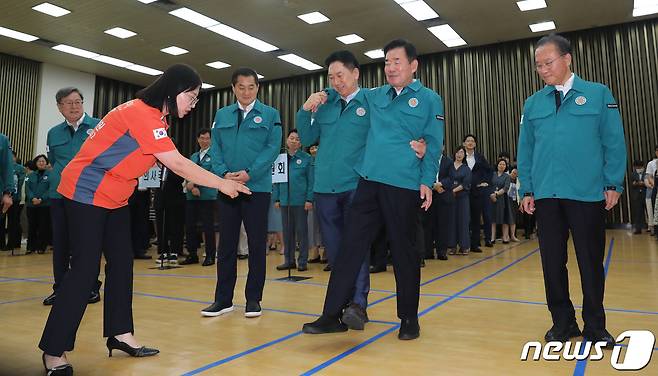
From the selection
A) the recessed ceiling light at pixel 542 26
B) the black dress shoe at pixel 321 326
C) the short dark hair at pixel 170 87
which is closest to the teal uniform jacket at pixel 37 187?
the short dark hair at pixel 170 87

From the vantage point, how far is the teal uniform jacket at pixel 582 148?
211 cm

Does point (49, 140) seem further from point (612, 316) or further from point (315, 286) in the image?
point (612, 316)

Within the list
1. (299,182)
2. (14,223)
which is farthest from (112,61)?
(299,182)

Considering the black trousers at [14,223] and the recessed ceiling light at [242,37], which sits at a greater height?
the recessed ceiling light at [242,37]

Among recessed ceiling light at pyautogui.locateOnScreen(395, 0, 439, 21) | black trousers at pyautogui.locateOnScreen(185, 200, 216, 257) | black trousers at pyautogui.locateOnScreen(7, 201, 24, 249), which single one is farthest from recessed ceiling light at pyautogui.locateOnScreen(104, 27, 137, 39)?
black trousers at pyautogui.locateOnScreen(185, 200, 216, 257)

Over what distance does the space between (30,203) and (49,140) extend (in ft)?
18.2

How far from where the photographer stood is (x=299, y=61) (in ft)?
41.4

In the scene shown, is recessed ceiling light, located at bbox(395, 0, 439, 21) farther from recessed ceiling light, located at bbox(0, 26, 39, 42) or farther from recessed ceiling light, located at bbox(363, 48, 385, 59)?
recessed ceiling light, located at bbox(0, 26, 39, 42)

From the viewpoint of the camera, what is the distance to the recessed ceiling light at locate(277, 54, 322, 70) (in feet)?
40.1

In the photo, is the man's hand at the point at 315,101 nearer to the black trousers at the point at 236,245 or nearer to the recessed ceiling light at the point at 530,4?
the black trousers at the point at 236,245

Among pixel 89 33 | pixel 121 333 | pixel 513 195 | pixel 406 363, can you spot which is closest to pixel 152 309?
pixel 121 333

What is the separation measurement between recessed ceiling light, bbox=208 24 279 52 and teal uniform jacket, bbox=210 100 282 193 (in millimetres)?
8085

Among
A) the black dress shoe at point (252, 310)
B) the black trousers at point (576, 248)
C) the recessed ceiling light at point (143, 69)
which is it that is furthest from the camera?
the recessed ceiling light at point (143, 69)

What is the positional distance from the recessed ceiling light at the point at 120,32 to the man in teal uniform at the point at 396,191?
9617 mm
